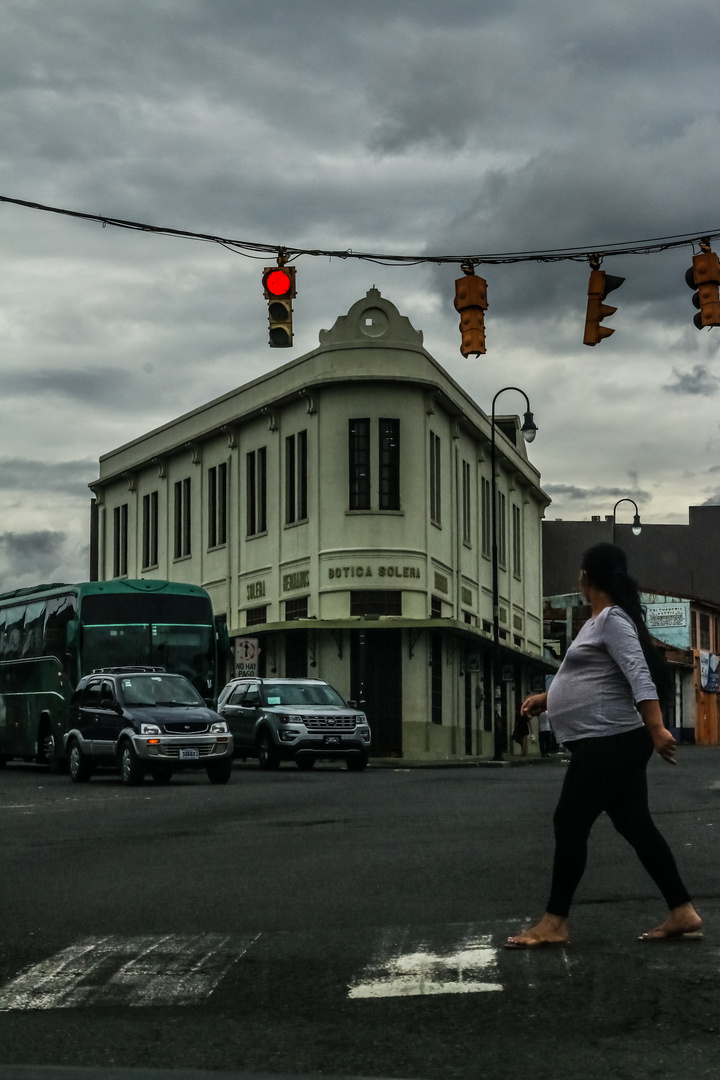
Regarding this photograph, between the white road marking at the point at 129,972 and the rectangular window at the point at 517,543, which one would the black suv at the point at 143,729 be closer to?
the white road marking at the point at 129,972

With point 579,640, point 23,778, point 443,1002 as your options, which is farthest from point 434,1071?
point 23,778

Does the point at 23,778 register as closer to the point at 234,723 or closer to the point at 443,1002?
the point at 234,723

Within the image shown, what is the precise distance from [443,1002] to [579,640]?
74.0 inches

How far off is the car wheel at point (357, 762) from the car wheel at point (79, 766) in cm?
683

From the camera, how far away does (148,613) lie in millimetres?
29922

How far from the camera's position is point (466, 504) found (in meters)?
50.9

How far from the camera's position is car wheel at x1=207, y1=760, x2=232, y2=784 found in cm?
2399

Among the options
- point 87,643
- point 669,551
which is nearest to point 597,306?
point 87,643

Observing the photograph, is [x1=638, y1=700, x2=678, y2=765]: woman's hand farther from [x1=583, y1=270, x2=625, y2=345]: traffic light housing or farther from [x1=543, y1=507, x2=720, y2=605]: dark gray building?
[x1=543, y1=507, x2=720, y2=605]: dark gray building

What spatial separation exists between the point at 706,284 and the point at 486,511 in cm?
3355

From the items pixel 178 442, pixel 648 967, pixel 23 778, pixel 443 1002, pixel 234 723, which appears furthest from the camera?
pixel 178 442

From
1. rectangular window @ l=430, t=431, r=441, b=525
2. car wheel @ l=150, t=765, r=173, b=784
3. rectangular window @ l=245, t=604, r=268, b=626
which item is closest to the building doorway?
rectangular window @ l=430, t=431, r=441, b=525

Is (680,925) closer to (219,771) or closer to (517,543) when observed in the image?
(219,771)

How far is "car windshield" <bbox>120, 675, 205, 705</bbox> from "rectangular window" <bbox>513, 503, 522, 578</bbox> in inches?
1340
